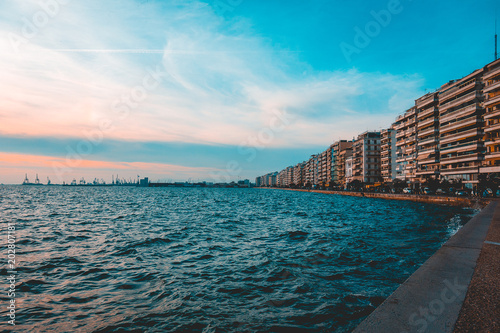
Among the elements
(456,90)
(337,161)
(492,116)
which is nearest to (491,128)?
(492,116)

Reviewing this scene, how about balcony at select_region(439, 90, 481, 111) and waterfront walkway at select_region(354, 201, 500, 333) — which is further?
balcony at select_region(439, 90, 481, 111)

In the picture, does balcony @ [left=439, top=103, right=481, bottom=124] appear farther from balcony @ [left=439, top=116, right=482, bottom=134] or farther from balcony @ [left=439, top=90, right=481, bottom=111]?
balcony @ [left=439, top=90, right=481, bottom=111]

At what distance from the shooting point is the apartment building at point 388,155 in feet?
376

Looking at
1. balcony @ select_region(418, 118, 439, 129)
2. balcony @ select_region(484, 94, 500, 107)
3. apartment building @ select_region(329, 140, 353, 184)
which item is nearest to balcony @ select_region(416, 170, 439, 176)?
balcony @ select_region(418, 118, 439, 129)

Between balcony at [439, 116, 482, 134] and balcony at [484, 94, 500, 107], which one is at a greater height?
balcony at [484, 94, 500, 107]

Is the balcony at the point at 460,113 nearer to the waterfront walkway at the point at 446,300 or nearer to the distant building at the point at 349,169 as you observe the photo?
the distant building at the point at 349,169

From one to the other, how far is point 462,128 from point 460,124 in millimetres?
2408

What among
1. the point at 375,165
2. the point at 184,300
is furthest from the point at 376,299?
the point at 375,165

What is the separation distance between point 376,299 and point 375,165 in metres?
134

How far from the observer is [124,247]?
1616cm

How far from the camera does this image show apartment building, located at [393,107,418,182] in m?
94.4

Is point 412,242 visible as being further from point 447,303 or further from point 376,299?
point 447,303

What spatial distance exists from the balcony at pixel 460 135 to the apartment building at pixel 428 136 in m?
5.33

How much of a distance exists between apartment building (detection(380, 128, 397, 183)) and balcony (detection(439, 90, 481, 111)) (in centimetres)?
3605
